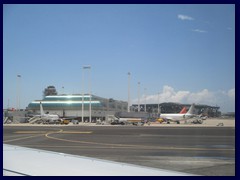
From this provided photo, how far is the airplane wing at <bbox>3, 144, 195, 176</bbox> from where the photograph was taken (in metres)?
4.64

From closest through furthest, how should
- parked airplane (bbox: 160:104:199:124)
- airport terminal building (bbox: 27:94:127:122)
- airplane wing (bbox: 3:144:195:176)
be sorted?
airplane wing (bbox: 3:144:195:176)
parked airplane (bbox: 160:104:199:124)
airport terminal building (bbox: 27:94:127:122)

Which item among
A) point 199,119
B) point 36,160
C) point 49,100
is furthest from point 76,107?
point 36,160

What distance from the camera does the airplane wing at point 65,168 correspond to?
464 cm

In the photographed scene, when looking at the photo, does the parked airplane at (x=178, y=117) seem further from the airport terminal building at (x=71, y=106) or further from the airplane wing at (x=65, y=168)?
the airplane wing at (x=65, y=168)

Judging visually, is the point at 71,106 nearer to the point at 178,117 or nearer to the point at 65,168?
the point at 178,117

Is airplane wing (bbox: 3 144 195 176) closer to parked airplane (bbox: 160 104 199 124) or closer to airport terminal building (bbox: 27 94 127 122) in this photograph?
parked airplane (bbox: 160 104 199 124)

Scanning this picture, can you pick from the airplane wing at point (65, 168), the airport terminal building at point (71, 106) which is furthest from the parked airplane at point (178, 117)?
the airplane wing at point (65, 168)

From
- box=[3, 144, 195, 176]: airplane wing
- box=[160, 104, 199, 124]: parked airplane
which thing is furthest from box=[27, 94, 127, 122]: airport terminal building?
box=[3, 144, 195, 176]: airplane wing

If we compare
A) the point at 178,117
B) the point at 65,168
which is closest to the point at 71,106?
the point at 178,117

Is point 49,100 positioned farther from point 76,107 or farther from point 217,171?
point 217,171
